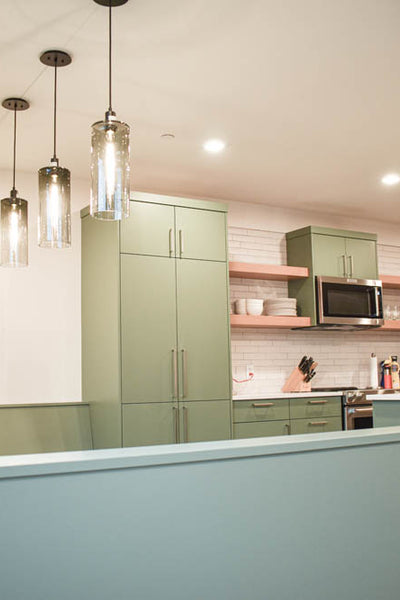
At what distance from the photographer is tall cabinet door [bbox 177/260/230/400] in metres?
4.56

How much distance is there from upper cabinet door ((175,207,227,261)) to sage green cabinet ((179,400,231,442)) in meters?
1.08

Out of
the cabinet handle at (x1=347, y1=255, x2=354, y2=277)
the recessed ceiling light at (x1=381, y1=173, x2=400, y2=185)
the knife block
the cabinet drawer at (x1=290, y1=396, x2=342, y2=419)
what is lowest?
the cabinet drawer at (x1=290, y1=396, x2=342, y2=419)

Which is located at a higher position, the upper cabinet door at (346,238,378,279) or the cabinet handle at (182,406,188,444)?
the upper cabinet door at (346,238,378,279)

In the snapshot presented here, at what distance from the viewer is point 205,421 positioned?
15.0ft

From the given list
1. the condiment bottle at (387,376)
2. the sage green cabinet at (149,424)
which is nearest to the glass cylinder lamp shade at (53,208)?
the sage green cabinet at (149,424)

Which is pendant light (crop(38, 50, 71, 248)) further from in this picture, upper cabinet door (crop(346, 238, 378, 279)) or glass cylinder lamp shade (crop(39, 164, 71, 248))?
upper cabinet door (crop(346, 238, 378, 279))

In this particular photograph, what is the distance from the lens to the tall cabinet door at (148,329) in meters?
4.32

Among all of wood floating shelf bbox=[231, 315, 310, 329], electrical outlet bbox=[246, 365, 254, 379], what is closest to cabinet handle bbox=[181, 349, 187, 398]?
wood floating shelf bbox=[231, 315, 310, 329]

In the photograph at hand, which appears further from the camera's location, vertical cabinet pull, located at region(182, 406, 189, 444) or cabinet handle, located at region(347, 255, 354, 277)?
cabinet handle, located at region(347, 255, 354, 277)

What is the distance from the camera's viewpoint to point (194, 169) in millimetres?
4762

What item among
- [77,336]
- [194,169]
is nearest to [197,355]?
[77,336]

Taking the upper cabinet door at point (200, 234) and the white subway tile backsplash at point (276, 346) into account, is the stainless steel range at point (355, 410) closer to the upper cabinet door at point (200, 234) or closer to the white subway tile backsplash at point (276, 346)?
the white subway tile backsplash at point (276, 346)

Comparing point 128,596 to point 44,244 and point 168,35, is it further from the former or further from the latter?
point 168,35

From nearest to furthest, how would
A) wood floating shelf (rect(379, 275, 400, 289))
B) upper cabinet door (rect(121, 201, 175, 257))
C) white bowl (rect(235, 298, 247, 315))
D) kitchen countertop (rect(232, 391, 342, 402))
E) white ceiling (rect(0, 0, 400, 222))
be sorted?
white ceiling (rect(0, 0, 400, 222))
upper cabinet door (rect(121, 201, 175, 257))
kitchen countertop (rect(232, 391, 342, 402))
white bowl (rect(235, 298, 247, 315))
wood floating shelf (rect(379, 275, 400, 289))
